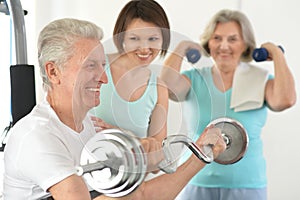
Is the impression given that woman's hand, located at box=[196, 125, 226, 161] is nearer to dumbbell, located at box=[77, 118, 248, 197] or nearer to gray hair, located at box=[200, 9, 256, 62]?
dumbbell, located at box=[77, 118, 248, 197]

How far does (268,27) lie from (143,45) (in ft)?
2.83

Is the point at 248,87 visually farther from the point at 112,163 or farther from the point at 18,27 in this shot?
the point at 112,163

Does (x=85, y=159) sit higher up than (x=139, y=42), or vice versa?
(x=139, y=42)

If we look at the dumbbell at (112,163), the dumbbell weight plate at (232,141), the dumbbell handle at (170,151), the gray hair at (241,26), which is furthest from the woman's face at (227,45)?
the dumbbell at (112,163)

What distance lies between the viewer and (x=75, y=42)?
2.57ft

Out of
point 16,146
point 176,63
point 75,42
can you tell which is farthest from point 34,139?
point 176,63

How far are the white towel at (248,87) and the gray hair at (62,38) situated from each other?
648 millimetres

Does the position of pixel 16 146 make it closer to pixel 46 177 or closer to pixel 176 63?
pixel 46 177

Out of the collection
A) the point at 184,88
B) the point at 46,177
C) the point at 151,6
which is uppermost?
the point at 151,6

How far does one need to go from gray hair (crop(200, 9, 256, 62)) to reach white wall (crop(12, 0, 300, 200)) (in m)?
0.03

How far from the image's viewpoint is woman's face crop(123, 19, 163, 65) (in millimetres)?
767

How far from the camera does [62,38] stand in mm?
779

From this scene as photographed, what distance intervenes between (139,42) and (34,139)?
23 cm

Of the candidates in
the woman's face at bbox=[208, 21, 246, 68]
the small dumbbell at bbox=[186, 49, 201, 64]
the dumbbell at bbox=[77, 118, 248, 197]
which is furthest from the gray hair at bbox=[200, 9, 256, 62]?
the dumbbell at bbox=[77, 118, 248, 197]
